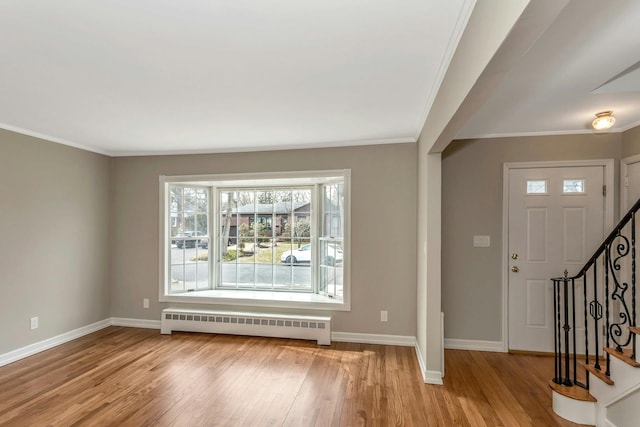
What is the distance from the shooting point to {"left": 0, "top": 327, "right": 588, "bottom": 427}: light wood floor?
2.41m

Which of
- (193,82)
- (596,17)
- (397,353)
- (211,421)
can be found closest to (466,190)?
(397,353)

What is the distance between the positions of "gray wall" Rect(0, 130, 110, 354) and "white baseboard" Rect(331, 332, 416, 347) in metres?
3.19

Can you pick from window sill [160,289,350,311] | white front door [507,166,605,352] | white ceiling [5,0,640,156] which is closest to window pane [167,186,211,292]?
window sill [160,289,350,311]

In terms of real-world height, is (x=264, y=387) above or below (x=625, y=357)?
below

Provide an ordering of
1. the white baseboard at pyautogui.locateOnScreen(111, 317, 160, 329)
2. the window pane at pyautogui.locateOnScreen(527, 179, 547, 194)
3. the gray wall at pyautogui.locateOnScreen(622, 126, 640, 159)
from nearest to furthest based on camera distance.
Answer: the gray wall at pyautogui.locateOnScreen(622, 126, 640, 159) < the window pane at pyautogui.locateOnScreen(527, 179, 547, 194) < the white baseboard at pyautogui.locateOnScreen(111, 317, 160, 329)

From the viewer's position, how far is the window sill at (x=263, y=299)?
3985 millimetres

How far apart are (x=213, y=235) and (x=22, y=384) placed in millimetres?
2453

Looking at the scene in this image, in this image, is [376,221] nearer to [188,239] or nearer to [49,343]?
[188,239]

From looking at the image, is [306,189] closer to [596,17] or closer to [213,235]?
[213,235]

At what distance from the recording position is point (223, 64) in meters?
1.97

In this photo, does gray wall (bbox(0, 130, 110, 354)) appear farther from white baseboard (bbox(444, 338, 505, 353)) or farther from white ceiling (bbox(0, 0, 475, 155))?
white baseboard (bbox(444, 338, 505, 353))

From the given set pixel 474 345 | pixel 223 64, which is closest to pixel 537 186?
pixel 474 345

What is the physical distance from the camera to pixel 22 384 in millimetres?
2875

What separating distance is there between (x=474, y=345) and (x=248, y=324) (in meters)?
2.63
